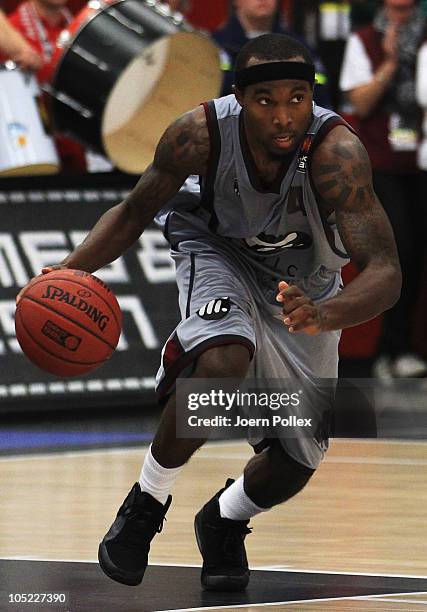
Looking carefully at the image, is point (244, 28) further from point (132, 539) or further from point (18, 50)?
point (132, 539)

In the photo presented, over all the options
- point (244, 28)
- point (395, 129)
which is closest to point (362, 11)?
point (395, 129)

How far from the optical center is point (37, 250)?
995cm

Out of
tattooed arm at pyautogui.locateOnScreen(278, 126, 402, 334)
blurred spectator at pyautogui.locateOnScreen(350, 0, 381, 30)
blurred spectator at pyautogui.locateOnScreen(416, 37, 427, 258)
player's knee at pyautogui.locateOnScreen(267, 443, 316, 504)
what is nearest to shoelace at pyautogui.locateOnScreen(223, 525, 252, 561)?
player's knee at pyautogui.locateOnScreen(267, 443, 316, 504)

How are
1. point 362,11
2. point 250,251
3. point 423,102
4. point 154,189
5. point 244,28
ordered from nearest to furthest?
point 154,189 < point 250,251 < point 244,28 < point 423,102 < point 362,11

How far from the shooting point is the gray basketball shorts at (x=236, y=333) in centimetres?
559

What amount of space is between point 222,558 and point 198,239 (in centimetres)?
115

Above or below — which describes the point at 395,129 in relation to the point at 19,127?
below

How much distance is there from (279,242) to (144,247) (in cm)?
443

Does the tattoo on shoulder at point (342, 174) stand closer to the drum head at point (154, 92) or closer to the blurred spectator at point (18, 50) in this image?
the drum head at point (154, 92)

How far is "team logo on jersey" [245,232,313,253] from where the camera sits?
5.76m

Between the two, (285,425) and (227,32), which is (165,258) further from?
(285,425)

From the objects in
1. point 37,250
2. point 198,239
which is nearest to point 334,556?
point 198,239

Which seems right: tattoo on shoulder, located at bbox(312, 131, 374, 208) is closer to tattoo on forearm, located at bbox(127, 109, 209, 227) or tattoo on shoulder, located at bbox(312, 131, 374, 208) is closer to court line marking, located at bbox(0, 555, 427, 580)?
tattoo on forearm, located at bbox(127, 109, 209, 227)

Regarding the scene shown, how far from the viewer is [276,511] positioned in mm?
7699
